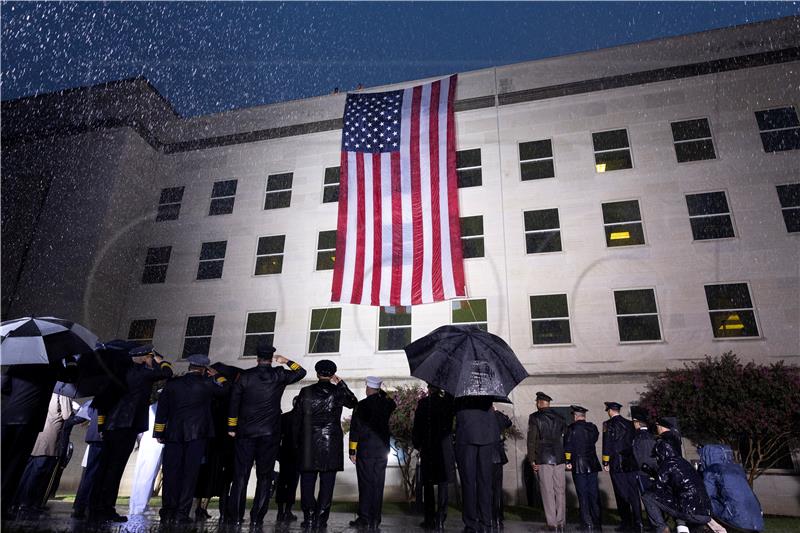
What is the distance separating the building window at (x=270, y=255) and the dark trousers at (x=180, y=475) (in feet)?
47.2

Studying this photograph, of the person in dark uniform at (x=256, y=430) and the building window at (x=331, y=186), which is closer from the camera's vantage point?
the person in dark uniform at (x=256, y=430)

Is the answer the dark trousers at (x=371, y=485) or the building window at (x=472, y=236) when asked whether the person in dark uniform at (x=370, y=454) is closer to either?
the dark trousers at (x=371, y=485)

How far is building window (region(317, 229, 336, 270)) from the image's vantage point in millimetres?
19750

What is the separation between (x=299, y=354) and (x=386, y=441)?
42.1ft

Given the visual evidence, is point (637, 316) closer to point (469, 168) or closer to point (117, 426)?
point (469, 168)

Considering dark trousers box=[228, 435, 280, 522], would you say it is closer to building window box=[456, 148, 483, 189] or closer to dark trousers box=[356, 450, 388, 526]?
dark trousers box=[356, 450, 388, 526]

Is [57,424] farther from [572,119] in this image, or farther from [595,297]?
[572,119]

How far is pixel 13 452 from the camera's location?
489cm

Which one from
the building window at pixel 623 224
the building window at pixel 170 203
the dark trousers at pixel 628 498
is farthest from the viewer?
the building window at pixel 170 203

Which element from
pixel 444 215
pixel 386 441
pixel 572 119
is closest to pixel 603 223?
pixel 572 119

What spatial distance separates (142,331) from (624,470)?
19719 mm

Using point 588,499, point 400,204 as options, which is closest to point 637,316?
point 400,204

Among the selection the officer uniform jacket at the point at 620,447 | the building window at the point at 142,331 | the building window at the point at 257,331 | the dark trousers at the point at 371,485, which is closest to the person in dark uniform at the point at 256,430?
the dark trousers at the point at 371,485

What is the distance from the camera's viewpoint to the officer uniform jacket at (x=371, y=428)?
6289 mm
